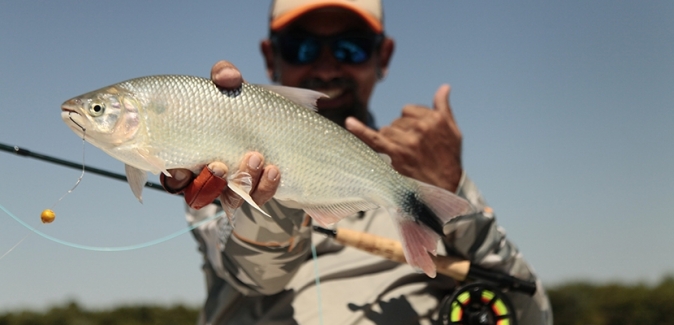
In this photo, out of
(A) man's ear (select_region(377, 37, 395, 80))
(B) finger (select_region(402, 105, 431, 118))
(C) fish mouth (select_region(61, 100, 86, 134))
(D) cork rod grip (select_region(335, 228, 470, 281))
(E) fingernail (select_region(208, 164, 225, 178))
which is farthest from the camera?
(A) man's ear (select_region(377, 37, 395, 80))

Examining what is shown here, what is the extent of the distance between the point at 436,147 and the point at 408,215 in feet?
3.85

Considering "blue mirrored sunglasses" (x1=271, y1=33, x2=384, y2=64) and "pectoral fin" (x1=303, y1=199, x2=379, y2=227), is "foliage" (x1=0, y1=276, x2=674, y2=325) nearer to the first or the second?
"blue mirrored sunglasses" (x1=271, y1=33, x2=384, y2=64)

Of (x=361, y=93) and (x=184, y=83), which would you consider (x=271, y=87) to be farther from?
(x=361, y=93)

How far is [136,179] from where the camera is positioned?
221cm

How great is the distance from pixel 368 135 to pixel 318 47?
142 centimetres

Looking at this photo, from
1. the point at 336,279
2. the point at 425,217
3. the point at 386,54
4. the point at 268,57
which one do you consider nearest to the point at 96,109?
the point at 425,217

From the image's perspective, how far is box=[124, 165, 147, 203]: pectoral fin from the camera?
7.23 ft

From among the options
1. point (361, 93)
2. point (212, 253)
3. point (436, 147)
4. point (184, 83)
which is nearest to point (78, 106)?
point (184, 83)

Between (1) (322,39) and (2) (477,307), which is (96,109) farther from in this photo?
(1) (322,39)

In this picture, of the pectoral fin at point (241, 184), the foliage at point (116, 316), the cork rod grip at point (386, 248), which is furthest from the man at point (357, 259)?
the foliage at point (116, 316)

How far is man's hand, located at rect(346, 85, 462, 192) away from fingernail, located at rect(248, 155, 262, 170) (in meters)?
Result: 1.25

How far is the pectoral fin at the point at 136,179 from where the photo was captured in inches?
86.7

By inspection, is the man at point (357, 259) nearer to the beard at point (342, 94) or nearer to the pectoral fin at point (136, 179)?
the pectoral fin at point (136, 179)

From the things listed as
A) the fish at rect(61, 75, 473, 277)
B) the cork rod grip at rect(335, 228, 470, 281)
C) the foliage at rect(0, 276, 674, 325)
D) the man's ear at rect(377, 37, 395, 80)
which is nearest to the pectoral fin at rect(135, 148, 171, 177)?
the fish at rect(61, 75, 473, 277)
